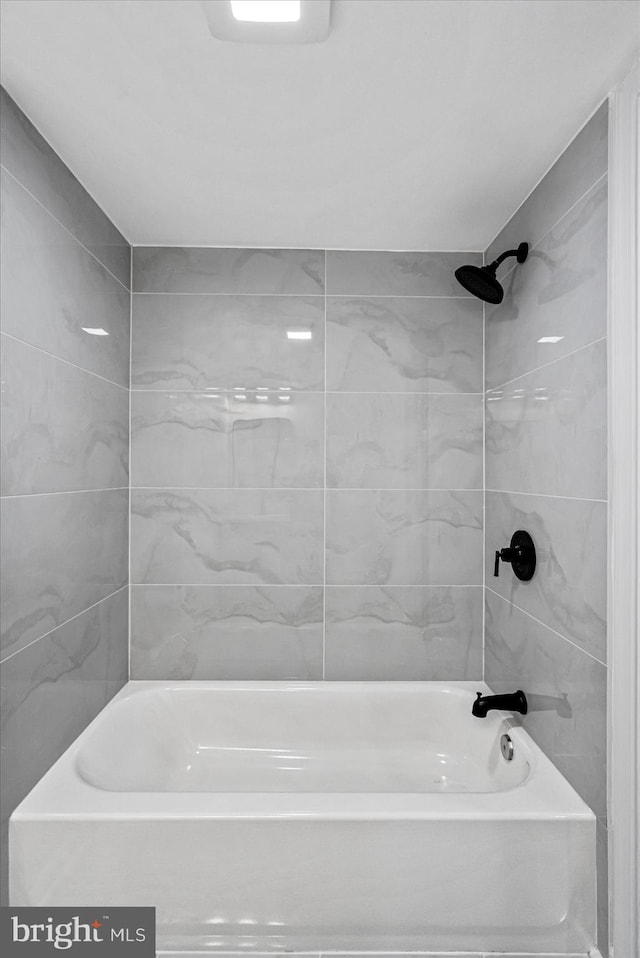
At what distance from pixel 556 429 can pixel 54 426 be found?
1.49 m

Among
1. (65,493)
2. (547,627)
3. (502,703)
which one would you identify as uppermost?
(65,493)

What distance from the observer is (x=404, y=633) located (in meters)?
2.58

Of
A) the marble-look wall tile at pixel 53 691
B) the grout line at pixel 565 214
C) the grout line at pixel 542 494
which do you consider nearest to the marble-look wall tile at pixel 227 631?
the marble-look wall tile at pixel 53 691

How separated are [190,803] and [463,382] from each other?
72.6 inches

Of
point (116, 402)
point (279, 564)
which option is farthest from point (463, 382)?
point (116, 402)

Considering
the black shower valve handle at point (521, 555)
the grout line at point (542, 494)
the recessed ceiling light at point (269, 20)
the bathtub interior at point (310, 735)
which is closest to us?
the recessed ceiling light at point (269, 20)

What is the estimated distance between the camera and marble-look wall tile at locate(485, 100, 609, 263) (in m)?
1.58

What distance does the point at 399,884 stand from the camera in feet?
5.19

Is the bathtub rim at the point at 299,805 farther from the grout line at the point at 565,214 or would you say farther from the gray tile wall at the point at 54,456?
the grout line at the point at 565,214

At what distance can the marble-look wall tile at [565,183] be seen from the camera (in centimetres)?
158

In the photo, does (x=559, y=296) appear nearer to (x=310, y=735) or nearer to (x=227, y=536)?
(x=227, y=536)

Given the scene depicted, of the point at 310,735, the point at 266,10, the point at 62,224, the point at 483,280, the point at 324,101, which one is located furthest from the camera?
the point at 310,735

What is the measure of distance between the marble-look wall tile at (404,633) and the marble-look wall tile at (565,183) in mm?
1415

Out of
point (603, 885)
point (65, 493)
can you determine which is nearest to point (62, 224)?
point (65, 493)
